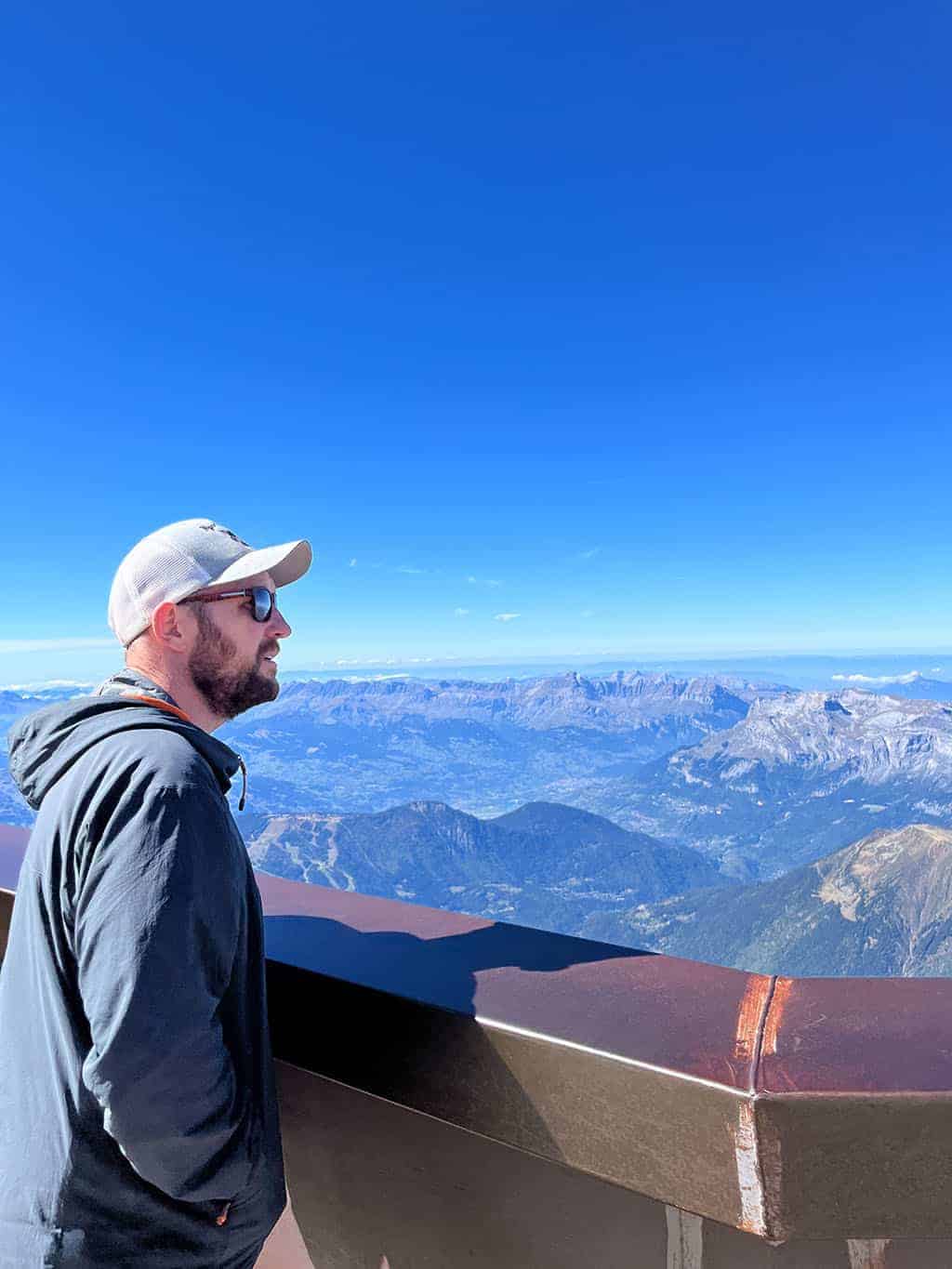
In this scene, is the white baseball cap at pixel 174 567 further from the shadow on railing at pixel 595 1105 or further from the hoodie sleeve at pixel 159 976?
the shadow on railing at pixel 595 1105

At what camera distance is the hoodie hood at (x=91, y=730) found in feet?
5.58

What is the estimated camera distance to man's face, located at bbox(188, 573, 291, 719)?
2.19 metres

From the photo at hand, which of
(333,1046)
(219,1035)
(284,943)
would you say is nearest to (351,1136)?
(333,1046)

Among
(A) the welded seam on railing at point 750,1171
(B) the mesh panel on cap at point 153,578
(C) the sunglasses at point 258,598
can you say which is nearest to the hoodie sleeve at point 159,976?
(B) the mesh panel on cap at point 153,578

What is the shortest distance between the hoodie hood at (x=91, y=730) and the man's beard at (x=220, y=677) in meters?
0.16

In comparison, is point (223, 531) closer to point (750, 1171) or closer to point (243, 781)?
point (243, 781)

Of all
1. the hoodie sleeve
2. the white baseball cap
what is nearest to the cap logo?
the white baseball cap

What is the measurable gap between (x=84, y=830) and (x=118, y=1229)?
817 millimetres

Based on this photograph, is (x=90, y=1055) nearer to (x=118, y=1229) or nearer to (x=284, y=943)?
(x=118, y=1229)

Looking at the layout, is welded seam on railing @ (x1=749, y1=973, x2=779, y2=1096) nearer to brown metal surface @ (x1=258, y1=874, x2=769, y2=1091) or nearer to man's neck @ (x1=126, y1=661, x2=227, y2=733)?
brown metal surface @ (x1=258, y1=874, x2=769, y2=1091)

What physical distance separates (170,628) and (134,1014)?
104 centimetres

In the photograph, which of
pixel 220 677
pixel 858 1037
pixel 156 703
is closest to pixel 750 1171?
pixel 858 1037

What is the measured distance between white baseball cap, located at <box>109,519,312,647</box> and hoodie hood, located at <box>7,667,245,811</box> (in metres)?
0.20

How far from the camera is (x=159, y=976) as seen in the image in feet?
4.73
